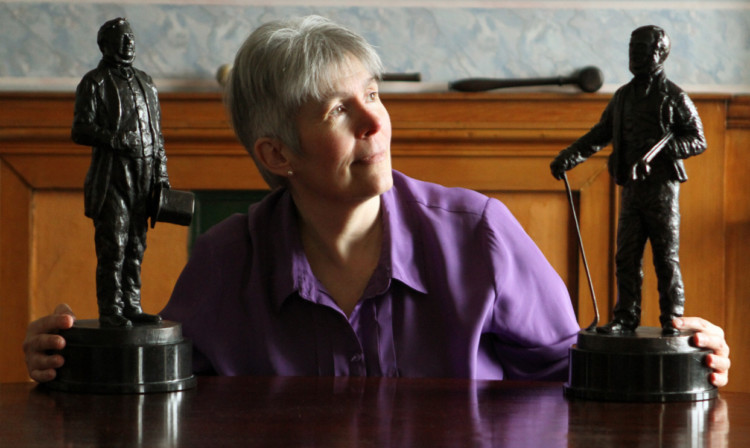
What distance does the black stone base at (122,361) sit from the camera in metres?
1.05

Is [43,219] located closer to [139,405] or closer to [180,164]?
[180,164]

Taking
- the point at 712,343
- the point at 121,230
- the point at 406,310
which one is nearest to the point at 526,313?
the point at 406,310

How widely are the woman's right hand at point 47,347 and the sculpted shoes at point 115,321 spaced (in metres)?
0.05

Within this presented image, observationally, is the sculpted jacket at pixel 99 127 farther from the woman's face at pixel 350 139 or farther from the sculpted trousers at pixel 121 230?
the woman's face at pixel 350 139

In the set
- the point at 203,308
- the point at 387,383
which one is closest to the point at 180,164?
the point at 203,308

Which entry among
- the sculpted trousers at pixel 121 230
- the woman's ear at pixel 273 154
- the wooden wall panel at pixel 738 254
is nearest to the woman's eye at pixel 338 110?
the woman's ear at pixel 273 154

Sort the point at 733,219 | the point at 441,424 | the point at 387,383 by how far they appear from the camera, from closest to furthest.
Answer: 1. the point at 441,424
2. the point at 387,383
3. the point at 733,219

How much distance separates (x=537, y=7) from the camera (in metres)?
2.14

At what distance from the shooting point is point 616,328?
1.04m

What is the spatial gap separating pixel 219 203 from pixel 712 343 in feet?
4.60

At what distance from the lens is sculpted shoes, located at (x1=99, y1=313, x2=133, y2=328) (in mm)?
1069

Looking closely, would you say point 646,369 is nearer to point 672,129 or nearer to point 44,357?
point 672,129

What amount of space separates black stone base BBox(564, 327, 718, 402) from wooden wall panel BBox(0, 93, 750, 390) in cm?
114

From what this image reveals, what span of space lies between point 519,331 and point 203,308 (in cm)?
49
